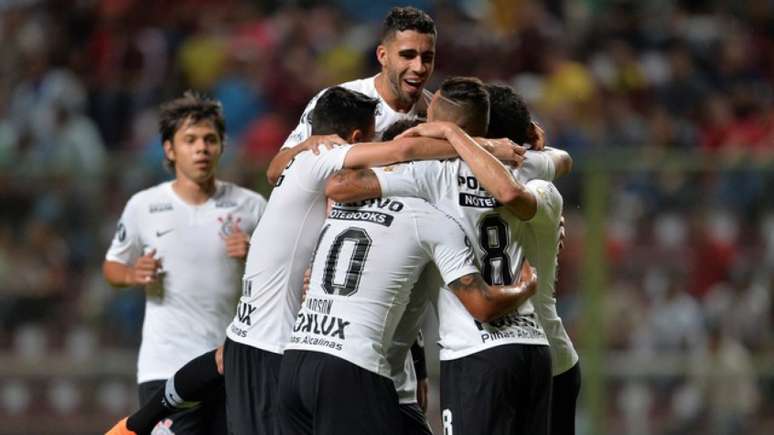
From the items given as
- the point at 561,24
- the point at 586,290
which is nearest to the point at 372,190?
the point at 586,290

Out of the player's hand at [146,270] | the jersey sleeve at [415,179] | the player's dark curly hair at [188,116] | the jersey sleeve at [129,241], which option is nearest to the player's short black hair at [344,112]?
the jersey sleeve at [415,179]

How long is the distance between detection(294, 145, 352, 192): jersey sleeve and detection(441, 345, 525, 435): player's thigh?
3.51ft

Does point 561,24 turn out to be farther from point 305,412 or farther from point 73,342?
point 305,412

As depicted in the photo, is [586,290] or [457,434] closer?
[457,434]

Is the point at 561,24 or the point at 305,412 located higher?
the point at 561,24

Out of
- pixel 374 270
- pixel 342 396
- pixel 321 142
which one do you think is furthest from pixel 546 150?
pixel 342 396

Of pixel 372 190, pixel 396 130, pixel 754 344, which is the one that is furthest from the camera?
pixel 754 344

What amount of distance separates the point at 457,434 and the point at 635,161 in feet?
21.3

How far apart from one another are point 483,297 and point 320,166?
1.02 meters

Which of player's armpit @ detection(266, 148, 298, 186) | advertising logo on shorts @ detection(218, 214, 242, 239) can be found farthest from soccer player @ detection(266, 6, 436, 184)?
advertising logo on shorts @ detection(218, 214, 242, 239)

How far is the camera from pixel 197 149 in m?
8.24

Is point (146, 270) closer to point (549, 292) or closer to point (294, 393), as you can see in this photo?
point (294, 393)

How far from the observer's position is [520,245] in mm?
6742

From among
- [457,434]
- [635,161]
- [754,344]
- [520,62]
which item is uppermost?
[520,62]
